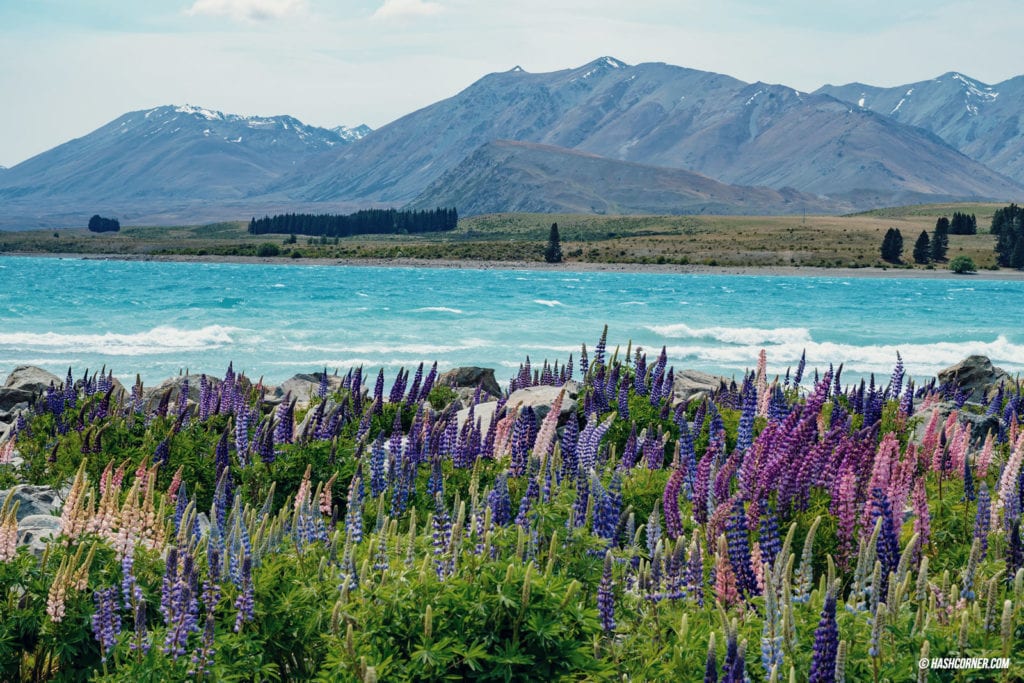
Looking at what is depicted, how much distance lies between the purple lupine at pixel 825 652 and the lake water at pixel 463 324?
1381 inches

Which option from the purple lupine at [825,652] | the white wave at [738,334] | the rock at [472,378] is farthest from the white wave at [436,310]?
the purple lupine at [825,652]

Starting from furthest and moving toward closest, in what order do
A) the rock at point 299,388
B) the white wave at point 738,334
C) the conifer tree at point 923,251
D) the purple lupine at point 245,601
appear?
the conifer tree at point 923,251 → the white wave at point 738,334 → the rock at point 299,388 → the purple lupine at point 245,601

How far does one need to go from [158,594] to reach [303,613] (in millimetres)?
927

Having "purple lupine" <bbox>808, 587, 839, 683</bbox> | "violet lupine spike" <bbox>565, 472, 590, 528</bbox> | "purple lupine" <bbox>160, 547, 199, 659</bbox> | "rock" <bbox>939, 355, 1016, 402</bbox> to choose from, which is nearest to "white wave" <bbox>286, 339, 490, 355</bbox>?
"rock" <bbox>939, 355, 1016, 402</bbox>

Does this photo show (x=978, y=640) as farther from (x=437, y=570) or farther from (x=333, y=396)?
(x=333, y=396)

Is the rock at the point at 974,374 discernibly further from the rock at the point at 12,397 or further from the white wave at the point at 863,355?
the rock at the point at 12,397

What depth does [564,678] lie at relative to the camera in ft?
18.1

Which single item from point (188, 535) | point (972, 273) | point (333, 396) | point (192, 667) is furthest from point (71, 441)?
point (972, 273)

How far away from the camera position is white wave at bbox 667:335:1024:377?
47.7 meters

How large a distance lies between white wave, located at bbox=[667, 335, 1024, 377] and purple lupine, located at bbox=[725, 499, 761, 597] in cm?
3946

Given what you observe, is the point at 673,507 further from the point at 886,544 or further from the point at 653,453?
the point at 653,453

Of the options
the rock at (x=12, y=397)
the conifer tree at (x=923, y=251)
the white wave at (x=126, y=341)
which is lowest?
the white wave at (x=126, y=341)

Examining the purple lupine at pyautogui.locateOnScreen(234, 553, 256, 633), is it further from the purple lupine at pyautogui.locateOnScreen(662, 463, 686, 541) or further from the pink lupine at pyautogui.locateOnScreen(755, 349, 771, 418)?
the pink lupine at pyautogui.locateOnScreen(755, 349, 771, 418)

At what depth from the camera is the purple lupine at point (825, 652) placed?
487 cm
